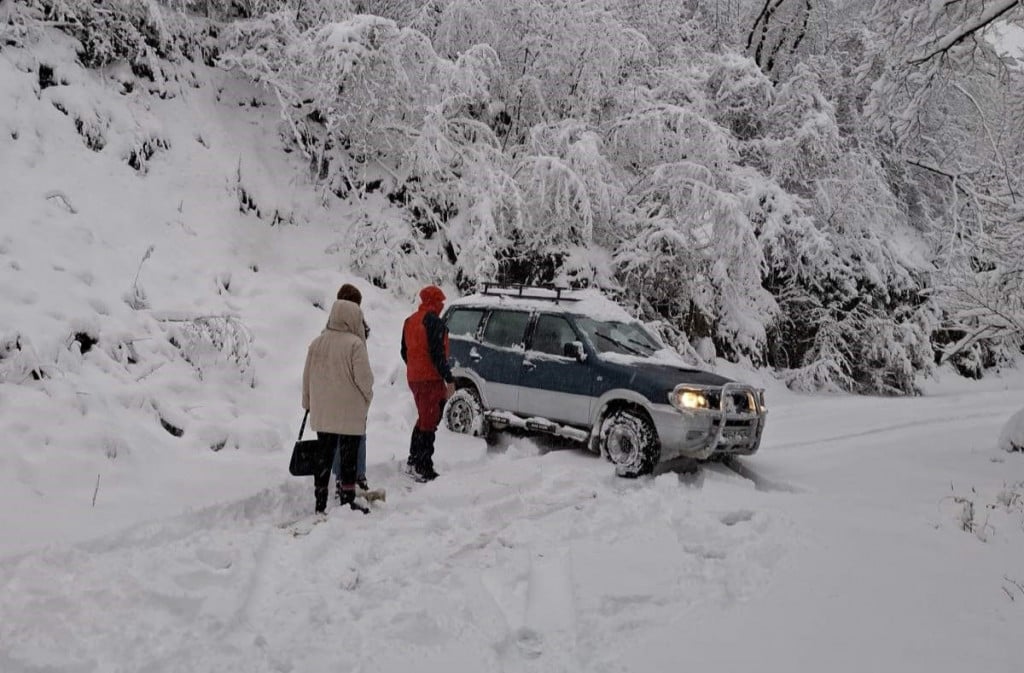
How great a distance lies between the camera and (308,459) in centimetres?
537

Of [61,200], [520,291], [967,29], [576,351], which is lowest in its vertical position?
[576,351]

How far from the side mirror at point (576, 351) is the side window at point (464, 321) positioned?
152 centimetres

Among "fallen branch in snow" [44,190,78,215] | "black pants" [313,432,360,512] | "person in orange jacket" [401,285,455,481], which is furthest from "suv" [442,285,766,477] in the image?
"fallen branch in snow" [44,190,78,215]

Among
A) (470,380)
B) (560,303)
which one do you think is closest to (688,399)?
(560,303)

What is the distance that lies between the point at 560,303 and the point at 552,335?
0.45m

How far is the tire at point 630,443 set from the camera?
278 inches

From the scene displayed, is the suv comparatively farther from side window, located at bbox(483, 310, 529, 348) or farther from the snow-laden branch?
the snow-laden branch

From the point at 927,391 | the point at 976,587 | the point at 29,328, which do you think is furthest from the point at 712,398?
the point at 927,391

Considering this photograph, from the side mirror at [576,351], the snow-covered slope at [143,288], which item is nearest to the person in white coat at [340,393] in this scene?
the snow-covered slope at [143,288]

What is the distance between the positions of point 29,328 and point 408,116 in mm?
6839

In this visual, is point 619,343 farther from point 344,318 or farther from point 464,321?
point 344,318

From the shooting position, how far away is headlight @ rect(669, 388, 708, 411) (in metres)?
6.98

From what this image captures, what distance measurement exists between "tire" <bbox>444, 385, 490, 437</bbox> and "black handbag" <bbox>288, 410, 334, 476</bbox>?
10.5ft

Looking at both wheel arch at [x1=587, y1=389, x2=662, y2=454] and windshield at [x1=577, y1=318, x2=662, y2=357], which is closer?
wheel arch at [x1=587, y1=389, x2=662, y2=454]
